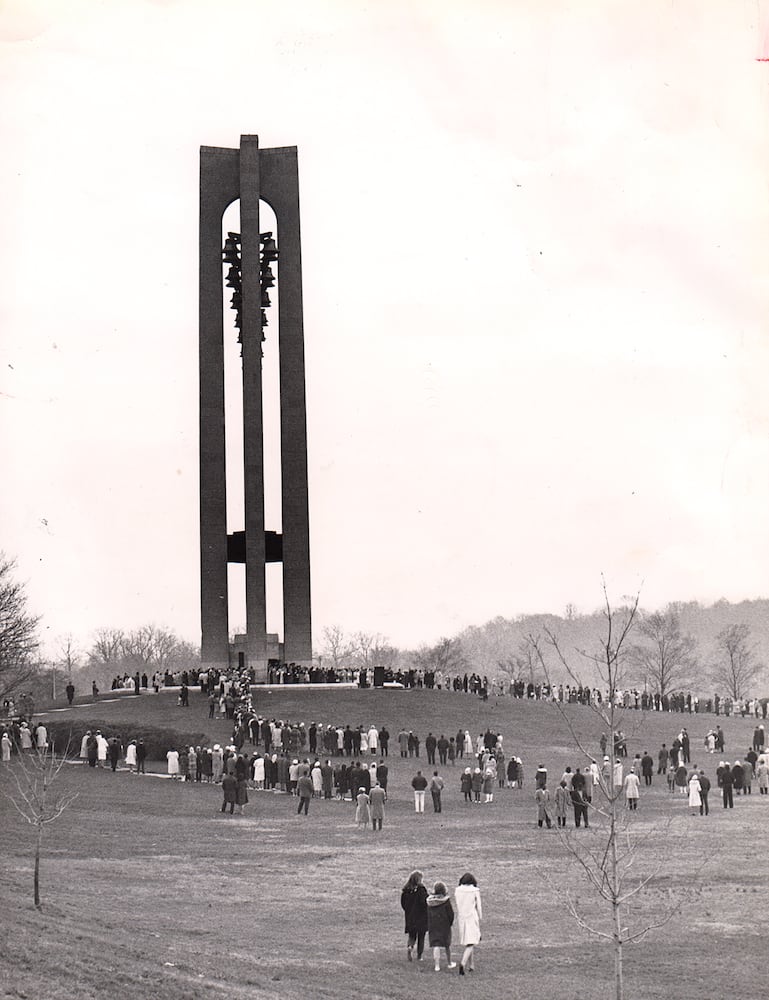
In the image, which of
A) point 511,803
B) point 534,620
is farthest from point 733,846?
point 534,620

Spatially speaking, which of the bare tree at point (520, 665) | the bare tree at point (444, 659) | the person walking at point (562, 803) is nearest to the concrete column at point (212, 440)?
the bare tree at point (520, 665)


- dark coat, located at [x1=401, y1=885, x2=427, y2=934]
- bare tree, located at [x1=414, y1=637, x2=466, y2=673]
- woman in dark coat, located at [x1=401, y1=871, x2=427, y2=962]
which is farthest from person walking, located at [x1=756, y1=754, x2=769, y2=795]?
bare tree, located at [x1=414, y1=637, x2=466, y2=673]

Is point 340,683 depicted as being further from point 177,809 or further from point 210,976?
point 210,976

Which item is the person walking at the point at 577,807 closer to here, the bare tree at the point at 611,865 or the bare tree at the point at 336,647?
the bare tree at the point at 611,865

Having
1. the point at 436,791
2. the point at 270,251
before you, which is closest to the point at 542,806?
the point at 436,791

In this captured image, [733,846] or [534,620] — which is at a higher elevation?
[534,620]

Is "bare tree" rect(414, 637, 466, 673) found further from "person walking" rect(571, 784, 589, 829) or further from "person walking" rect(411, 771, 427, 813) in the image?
"person walking" rect(571, 784, 589, 829)
